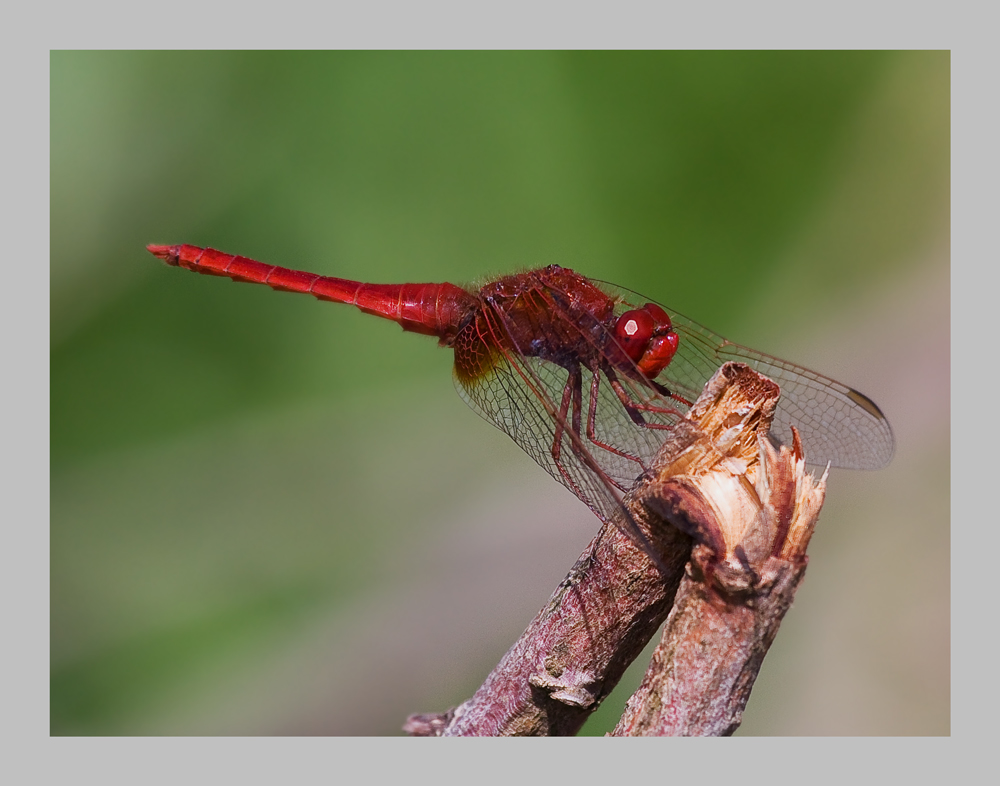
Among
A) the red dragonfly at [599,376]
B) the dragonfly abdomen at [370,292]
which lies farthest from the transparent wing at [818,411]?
the dragonfly abdomen at [370,292]

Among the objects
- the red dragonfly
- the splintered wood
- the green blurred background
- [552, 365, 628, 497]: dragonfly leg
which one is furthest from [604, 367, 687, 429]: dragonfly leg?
the green blurred background

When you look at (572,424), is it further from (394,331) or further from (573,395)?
(394,331)

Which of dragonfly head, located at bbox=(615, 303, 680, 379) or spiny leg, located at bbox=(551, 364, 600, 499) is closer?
spiny leg, located at bbox=(551, 364, 600, 499)

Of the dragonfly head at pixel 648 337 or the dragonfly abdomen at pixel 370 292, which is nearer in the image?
the dragonfly head at pixel 648 337

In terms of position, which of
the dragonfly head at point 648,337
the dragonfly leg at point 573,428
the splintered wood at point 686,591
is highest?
the dragonfly head at point 648,337

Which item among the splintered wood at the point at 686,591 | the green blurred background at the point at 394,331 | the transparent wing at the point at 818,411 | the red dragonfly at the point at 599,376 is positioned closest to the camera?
the splintered wood at the point at 686,591

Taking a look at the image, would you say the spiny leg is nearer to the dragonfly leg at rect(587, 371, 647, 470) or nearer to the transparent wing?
the dragonfly leg at rect(587, 371, 647, 470)

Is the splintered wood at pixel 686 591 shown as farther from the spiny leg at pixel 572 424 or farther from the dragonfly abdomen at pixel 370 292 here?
the dragonfly abdomen at pixel 370 292

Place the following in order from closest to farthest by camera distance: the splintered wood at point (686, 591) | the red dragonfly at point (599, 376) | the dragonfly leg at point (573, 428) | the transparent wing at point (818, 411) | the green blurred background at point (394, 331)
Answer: the splintered wood at point (686, 591)
the dragonfly leg at point (573, 428)
the red dragonfly at point (599, 376)
the transparent wing at point (818, 411)
the green blurred background at point (394, 331)

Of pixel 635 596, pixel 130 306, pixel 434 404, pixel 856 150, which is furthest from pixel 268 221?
pixel 856 150

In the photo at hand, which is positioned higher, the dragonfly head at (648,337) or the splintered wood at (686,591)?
the dragonfly head at (648,337)
